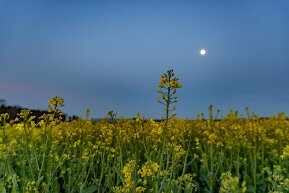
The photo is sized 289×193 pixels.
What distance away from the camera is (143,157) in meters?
8.04

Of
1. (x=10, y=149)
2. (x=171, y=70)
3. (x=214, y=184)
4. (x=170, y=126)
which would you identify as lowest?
(x=214, y=184)

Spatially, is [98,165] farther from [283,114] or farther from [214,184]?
[283,114]

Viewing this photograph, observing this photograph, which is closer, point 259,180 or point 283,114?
point 259,180

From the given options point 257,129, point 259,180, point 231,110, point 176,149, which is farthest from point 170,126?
point 231,110

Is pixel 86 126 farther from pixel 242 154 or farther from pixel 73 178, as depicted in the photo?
pixel 242 154

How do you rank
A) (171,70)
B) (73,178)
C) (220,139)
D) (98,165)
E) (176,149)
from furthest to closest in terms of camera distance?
1. (220,139)
2. (98,165)
3. (73,178)
4. (176,149)
5. (171,70)

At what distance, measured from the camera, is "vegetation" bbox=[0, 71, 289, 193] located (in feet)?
13.1

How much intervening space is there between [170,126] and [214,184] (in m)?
1.96

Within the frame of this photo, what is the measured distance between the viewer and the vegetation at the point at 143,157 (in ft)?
13.1

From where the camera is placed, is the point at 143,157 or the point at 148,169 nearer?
the point at 148,169

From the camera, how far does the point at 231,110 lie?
36.2 ft

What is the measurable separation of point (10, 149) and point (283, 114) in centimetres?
899

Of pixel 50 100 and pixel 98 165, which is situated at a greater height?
pixel 50 100

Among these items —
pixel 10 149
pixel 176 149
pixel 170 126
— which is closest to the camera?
pixel 176 149
